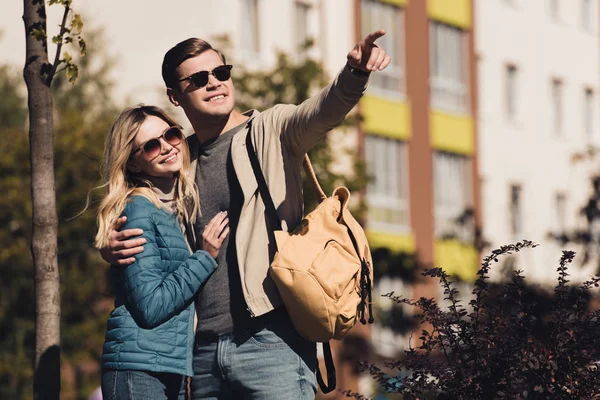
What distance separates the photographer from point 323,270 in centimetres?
596

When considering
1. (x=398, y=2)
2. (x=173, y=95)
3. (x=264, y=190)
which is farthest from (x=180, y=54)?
(x=398, y=2)

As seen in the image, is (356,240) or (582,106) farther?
(582,106)

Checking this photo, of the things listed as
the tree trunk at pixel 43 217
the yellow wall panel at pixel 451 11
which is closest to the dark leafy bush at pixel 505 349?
the tree trunk at pixel 43 217

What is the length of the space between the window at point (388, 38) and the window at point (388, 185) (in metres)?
1.29

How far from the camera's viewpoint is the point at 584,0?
49.3m

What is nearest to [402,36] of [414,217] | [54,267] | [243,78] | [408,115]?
[408,115]

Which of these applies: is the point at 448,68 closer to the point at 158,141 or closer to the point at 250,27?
the point at 250,27

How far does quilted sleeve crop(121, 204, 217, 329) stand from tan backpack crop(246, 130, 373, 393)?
1.02 feet

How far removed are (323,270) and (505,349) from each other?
74cm

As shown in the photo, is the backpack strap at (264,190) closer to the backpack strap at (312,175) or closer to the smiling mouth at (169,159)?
the backpack strap at (312,175)

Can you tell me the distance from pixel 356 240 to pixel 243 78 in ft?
61.2

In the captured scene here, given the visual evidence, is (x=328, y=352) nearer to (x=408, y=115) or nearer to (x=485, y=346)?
(x=485, y=346)

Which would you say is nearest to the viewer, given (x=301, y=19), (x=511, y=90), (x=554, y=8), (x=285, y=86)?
(x=285, y=86)

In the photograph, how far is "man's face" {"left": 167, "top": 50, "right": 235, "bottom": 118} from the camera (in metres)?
6.42
